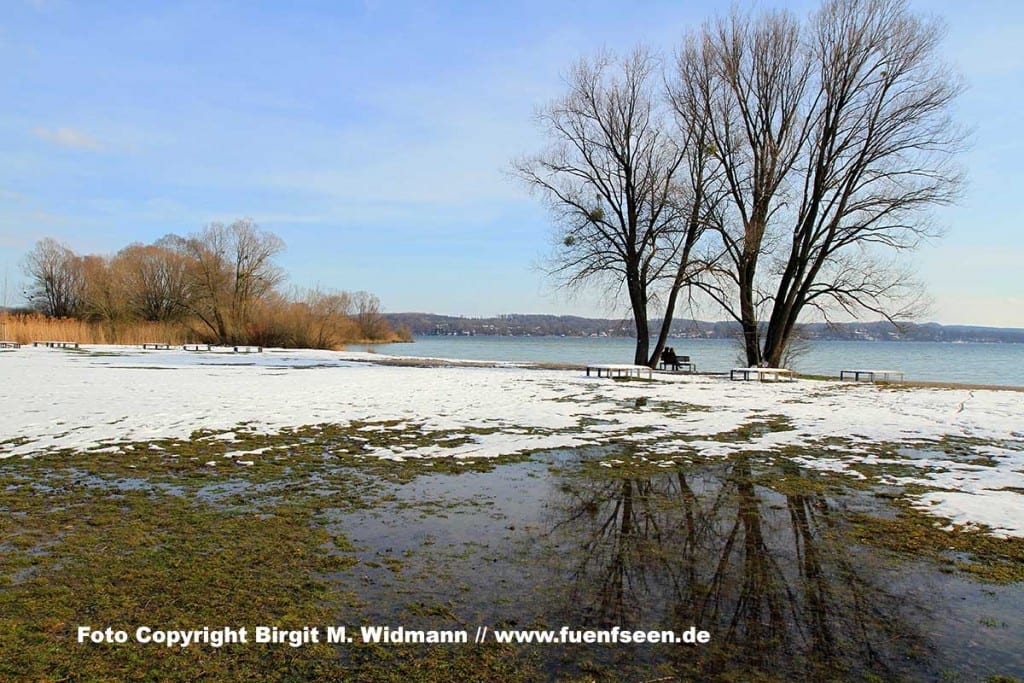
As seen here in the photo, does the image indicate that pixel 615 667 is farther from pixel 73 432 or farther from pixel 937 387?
pixel 937 387

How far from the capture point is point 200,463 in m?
8.27

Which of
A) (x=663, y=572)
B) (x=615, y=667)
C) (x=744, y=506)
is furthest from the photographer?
(x=744, y=506)

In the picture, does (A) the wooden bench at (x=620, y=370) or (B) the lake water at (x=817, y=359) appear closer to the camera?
(A) the wooden bench at (x=620, y=370)

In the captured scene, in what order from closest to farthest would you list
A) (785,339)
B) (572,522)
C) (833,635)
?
(833,635)
(572,522)
(785,339)

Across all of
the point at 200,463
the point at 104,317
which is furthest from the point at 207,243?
the point at 200,463

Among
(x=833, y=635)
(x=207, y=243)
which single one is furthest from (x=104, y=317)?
(x=833, y=635)

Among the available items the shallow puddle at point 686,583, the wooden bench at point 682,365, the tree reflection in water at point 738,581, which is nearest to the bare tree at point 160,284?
the wooden bench at point 682,365

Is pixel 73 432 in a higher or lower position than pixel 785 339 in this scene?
lower

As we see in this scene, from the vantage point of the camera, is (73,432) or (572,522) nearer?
(572,522)

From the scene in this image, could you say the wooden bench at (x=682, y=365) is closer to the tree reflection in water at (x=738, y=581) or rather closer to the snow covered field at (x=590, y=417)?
the snow covered field at (x=590, y=417)

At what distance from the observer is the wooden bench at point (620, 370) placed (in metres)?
22.3

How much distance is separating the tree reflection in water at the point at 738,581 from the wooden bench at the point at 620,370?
49.4 ft

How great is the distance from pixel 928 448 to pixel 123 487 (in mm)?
10872

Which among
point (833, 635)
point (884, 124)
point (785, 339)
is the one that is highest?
point (884, 124)
